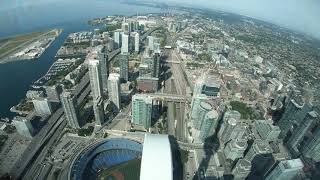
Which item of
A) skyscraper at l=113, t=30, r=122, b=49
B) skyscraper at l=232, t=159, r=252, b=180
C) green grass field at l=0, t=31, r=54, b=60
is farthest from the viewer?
skyscraper at l=113, t=30, r=122, b=49

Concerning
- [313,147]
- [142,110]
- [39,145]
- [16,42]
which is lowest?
[39,145]

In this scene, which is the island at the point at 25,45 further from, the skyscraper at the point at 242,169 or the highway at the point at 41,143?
the skyscraper at the point at 242,169

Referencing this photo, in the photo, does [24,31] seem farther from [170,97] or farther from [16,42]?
[170,97]

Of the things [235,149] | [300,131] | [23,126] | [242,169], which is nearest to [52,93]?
[23,126]

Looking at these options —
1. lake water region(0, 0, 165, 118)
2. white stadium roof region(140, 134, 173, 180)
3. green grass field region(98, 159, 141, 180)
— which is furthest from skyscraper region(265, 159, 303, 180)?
lake water region(0, 0, 165, 118)

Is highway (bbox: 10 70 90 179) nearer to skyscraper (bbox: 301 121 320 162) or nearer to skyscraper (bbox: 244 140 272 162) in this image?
skyscraper (bbox: 244 140 272 162)

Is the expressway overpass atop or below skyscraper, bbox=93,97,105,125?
below

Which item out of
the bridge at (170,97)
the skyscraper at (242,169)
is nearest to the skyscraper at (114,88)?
the bridge at (170,97)
